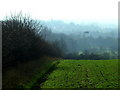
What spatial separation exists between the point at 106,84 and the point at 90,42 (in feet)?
516

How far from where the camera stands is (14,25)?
1171 inches

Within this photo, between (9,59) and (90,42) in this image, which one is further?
(90,42)

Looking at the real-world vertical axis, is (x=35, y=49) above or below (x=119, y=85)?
above

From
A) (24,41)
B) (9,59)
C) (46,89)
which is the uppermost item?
(24,41)

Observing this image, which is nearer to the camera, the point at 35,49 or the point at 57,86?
the point at 57,86

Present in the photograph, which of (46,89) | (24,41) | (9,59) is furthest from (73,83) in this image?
(24,41)

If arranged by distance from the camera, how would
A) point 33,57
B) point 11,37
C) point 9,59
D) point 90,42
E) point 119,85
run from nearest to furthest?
point 119,85
point 9,59
point 11,37
point 33,57
point 90,42

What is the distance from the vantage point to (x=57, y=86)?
18109 millimetres

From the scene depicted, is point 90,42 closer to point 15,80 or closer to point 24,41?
point 24,41

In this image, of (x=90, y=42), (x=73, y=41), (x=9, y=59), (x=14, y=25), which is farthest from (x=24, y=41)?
(x=90, y=42)

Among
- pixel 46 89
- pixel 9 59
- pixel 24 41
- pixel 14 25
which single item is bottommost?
pixel 46 89

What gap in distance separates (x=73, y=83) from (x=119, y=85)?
3.53 m

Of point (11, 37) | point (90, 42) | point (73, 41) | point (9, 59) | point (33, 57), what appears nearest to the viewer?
point (9, 59)

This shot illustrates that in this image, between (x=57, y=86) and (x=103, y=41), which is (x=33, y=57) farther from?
(x=103, y=41)
